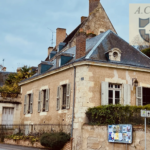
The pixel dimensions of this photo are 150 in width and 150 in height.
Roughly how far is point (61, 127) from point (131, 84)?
5144 mm

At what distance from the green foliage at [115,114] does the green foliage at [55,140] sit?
70.6 inches

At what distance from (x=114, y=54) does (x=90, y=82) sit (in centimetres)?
255

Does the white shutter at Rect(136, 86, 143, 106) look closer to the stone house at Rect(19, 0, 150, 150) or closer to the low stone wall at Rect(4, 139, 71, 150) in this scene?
the stone house at Rect(19, 0, 150, 150)

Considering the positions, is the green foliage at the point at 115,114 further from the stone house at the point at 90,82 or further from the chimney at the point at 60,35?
the chimney at the point at 60,35

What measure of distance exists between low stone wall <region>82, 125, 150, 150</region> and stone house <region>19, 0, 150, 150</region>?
1.80 feet

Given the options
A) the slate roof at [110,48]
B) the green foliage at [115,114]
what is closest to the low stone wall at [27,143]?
the green foliage at [115,114]

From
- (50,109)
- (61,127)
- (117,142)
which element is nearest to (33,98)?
(50,109)

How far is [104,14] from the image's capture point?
103 feet

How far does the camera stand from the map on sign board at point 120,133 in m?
13.8

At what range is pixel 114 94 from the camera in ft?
58.5

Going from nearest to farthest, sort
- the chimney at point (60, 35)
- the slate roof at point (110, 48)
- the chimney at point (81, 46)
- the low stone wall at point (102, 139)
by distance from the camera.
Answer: the low stone wall at point (102, 139) → the slate roof at point (110, 48) → the chimney at point (81, 46) → the chimney at point (60, 35)

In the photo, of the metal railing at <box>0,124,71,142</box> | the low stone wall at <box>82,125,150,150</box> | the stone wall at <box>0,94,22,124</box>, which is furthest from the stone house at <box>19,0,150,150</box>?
the stone wall at <box>0,94,22,124</box>

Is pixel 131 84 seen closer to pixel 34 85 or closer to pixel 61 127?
pixel 61 127

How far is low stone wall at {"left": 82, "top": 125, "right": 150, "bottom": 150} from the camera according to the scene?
527 inches
